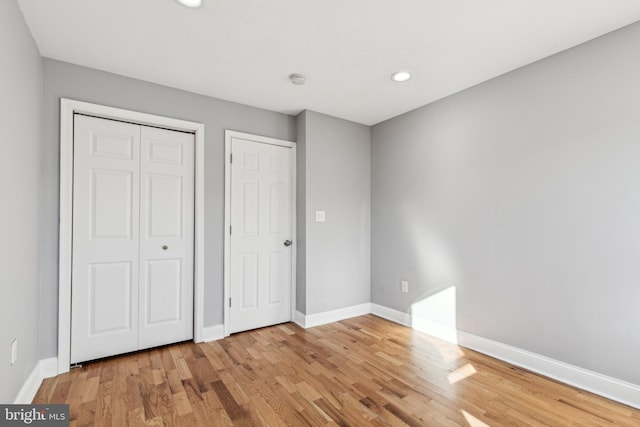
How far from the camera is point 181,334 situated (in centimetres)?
294

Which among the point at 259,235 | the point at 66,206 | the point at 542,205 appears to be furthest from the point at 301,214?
the point at 542,205

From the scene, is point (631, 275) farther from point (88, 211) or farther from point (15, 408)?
point (88, 211)

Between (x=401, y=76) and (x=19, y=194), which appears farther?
(x=401, y=76)

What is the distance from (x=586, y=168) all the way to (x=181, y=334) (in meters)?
3.63

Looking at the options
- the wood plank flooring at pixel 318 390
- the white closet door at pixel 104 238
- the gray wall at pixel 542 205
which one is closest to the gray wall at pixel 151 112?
the white closet door at pixel 104 238

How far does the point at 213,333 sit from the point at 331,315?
51.8 inches

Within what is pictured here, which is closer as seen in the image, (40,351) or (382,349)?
(40,351)

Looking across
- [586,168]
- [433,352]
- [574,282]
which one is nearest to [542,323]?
[574,282]

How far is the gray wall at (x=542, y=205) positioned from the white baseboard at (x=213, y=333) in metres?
2.05

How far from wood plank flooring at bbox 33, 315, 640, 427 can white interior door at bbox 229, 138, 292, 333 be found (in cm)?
49

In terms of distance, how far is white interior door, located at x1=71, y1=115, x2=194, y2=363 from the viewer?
251 cm

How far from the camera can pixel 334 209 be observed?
3.68 metres

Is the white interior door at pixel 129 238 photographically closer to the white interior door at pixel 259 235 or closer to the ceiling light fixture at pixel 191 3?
the white interior door at pixel 259 235

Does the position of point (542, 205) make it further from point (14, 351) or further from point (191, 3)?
point (14, 351)
